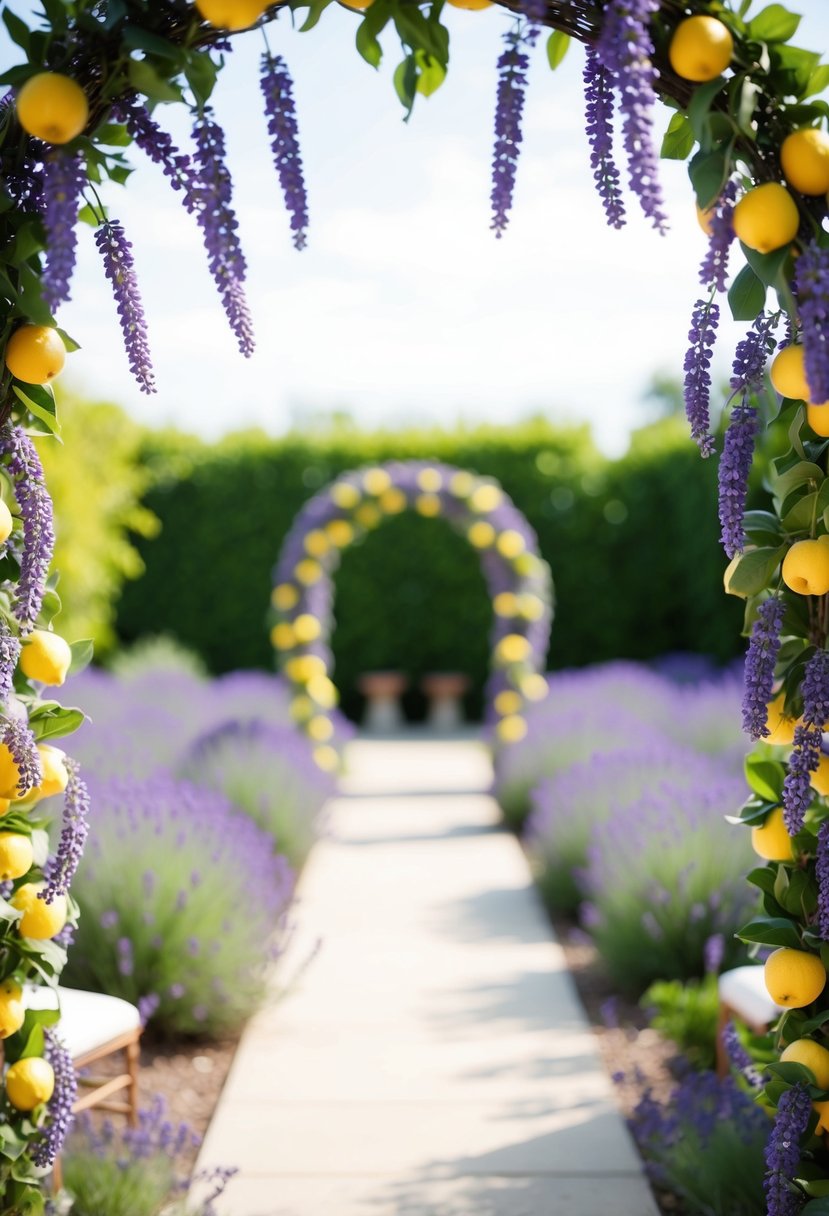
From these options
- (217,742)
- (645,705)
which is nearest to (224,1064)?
(217,742)

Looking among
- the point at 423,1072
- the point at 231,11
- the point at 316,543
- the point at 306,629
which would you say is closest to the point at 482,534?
the point at 316,543

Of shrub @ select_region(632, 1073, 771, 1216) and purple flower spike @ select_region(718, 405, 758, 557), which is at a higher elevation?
purple flower spike @ select_region(718, 405, 758, 557)

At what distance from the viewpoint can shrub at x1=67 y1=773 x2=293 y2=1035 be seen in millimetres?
3150

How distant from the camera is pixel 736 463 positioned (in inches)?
62.5

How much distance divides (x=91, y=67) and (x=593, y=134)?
2.26ft

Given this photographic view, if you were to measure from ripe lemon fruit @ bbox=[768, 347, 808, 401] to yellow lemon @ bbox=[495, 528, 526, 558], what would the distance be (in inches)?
250

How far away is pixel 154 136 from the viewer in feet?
4.92

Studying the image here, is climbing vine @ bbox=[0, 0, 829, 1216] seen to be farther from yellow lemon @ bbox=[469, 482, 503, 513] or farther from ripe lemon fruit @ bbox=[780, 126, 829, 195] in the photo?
yellow lemon @ bbox=[469, 482, 503, 513]

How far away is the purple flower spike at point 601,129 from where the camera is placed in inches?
59.7

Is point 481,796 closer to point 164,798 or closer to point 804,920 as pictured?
point 164,798

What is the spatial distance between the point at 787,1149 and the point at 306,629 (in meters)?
6.39

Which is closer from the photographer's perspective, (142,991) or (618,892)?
(142,991)

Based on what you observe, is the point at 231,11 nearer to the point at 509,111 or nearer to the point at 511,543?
the point at 509,111

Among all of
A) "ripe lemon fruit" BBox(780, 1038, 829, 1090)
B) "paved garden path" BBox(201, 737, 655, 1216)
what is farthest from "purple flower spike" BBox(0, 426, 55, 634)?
"paved garden path" BBox(201, 737, 655, 1216)
